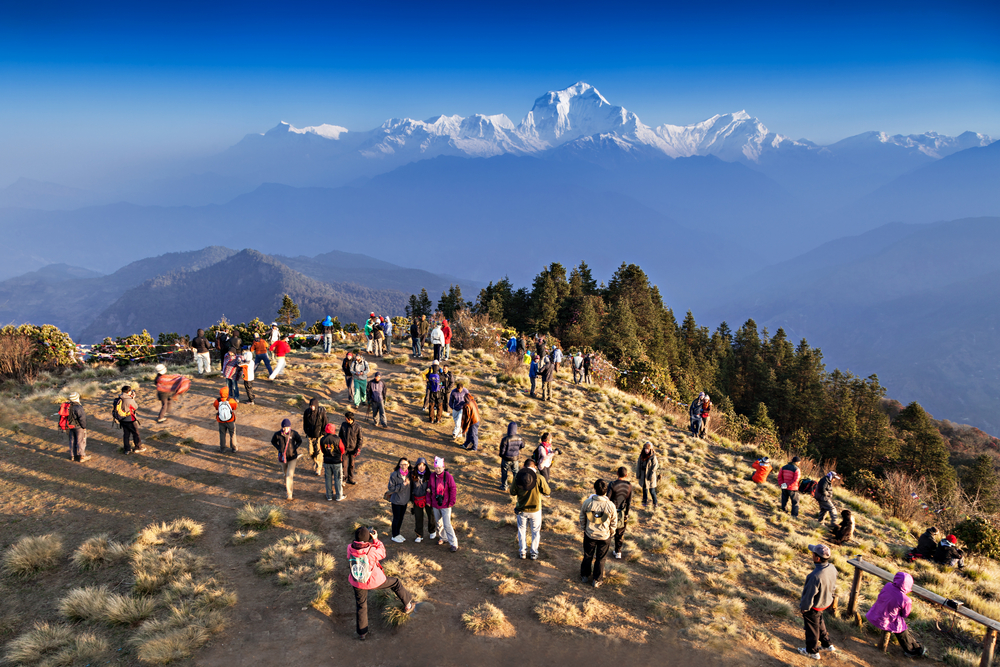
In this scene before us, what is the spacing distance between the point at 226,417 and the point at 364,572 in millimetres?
7657

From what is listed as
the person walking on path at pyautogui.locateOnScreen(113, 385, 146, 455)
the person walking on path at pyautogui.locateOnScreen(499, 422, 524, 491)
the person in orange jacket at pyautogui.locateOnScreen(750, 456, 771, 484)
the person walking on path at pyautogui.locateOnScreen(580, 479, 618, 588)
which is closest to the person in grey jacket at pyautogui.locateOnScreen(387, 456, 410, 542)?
the person walking on path at pyautogui.locateOnScreen(499, 422, 524, 491)

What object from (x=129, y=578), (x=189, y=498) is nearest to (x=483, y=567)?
(x=129, y=578)

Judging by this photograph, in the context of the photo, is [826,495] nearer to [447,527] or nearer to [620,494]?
[620,494]

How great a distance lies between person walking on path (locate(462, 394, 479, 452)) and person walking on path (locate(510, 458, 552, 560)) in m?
4.69

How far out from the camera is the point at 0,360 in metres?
19.7

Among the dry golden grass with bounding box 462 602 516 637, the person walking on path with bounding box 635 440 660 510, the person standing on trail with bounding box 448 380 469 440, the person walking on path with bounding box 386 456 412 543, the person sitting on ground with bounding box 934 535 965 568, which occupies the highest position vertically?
the person standing on trail with bounding box 448 380 469 440

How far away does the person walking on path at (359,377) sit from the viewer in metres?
14.8

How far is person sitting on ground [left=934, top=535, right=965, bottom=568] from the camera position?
12117 millimetres

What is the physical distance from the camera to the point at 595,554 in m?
8.80

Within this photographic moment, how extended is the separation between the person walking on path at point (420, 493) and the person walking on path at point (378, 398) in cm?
531

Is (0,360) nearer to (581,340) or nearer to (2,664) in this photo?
(2,664)

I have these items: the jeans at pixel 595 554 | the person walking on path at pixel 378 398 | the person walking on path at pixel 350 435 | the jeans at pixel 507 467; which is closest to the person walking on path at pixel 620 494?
the jeans at pixel 595 554

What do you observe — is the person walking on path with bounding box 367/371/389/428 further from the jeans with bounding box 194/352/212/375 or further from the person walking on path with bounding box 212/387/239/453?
the jeans with bounding box 194/352/212/375

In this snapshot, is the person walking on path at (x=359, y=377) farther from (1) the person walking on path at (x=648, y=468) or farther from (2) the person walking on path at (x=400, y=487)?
(1) the person walking on path at (x=648, y=468)
